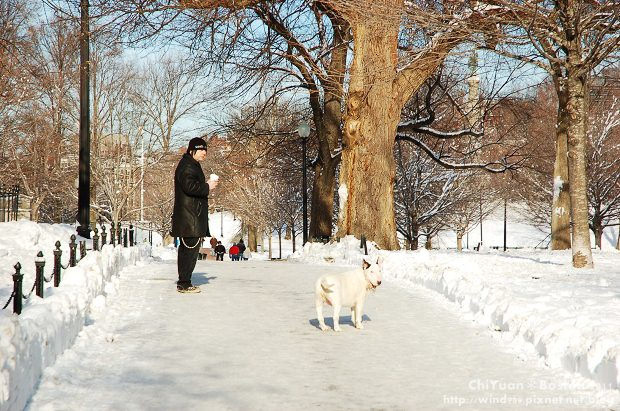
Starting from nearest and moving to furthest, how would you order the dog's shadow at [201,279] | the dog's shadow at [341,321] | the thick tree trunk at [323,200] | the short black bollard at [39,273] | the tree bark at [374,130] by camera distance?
the short black bollard at [39,273]
the dog's shadow at [341,321]
the dog's shadow at [201,279]
the tree bark at [374,130]
the thick tree trunk at [323,200]

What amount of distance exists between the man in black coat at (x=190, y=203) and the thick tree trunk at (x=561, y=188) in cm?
1599

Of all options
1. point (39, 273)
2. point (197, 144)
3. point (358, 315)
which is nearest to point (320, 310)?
point (358, 315)

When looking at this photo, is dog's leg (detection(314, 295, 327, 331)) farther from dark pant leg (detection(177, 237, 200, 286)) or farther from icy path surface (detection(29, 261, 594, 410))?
dark pant leg (detection(177, 237, 200, 286))

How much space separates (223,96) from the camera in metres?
24.6

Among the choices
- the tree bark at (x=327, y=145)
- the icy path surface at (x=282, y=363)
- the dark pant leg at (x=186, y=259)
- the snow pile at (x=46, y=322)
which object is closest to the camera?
the snow pile at (x=46, y=322)

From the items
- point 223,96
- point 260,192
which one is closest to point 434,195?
point 223,96

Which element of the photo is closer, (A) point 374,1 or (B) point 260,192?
(A) point 374,1

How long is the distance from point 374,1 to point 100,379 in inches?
449

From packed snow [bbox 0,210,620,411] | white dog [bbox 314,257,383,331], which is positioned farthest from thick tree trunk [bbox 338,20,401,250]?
white dog [bbox 314,257,383,331]

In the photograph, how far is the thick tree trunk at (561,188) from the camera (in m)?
24.0

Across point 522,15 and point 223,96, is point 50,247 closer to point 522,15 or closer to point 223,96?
point 223,96

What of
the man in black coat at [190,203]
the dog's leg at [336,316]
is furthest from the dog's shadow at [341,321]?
the man in black coat at [190,203]

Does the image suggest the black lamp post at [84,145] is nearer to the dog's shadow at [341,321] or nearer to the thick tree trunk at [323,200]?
the dog's shadow at [341,321]

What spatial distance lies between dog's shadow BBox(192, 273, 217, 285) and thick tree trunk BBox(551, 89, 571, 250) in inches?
547
